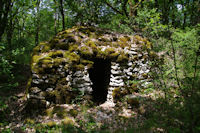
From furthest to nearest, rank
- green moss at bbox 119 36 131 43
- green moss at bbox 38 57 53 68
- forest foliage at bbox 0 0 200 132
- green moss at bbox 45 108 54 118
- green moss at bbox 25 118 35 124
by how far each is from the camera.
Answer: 1. green moss at bbox 119 36 131 43
2. green moss at bbox 38 57 53 68
3. green moss at bbox 45 108 54 118
4. green moss at bbox 25 118 35 124
5. forest foliage at bbox 0 0 200 132

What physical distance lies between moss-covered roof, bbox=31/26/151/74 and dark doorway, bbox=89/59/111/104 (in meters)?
0.88

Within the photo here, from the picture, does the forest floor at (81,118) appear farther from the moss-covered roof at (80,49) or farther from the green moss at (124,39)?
the green moss at (124,39)

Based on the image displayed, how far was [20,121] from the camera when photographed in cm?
442

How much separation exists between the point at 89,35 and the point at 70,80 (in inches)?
107

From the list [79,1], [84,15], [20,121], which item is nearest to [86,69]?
[20,121]

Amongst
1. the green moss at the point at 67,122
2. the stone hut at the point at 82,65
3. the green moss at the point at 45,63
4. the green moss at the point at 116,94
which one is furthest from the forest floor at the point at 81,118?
the green moss at the point at 45,63

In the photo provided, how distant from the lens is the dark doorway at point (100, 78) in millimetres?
6884

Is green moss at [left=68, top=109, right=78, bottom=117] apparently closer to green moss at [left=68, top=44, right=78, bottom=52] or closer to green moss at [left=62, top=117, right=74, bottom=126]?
green moss at [left=62, top=117, right=74, bottom=126]

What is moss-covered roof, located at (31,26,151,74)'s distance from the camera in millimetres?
5483

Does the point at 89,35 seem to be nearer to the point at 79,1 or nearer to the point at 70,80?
the point at 70,80

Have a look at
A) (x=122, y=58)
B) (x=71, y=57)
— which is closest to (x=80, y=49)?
(x=71, y=57)

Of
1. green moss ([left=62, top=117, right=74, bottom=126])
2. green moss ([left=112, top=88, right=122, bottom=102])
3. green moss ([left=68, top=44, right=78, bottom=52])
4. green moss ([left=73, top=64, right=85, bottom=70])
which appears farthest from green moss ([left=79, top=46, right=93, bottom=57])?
green moss ([left=62, top=117, right=74, bottom=126])

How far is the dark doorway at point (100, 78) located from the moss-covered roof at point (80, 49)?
88 cm

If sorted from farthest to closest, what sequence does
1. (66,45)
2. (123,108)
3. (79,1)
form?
1. (79,1)
2. (66,45)
3. (123,108)
